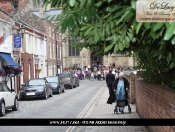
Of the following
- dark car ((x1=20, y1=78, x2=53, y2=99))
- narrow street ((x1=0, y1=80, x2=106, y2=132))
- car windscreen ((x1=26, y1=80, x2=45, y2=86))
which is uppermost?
car windscreen ((x1=26, y1=80, x2=45, y2=86))

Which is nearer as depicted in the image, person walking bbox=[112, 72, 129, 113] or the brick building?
person walking bbox=[112, 72, 129, 113]

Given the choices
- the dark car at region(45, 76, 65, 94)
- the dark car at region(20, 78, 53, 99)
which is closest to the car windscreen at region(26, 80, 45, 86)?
the dark car at region(20, 78, 53, 99)

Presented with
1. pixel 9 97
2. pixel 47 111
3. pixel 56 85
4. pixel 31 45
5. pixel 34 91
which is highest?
pixel 31 45

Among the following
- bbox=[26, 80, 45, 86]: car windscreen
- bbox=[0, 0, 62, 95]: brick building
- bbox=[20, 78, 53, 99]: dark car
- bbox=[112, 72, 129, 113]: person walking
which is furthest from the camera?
bbox=[0, 0, 62, 95]: brick building

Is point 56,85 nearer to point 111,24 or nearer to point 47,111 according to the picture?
point 47,111

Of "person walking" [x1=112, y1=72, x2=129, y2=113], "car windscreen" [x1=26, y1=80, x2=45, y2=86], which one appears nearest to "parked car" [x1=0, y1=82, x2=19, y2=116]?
"person walking" [x1=112, y1=72, x2=129, y2=113]

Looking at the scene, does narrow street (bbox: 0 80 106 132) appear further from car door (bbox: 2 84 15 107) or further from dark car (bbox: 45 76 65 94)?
dark car (bbox: 45 76 65 94)

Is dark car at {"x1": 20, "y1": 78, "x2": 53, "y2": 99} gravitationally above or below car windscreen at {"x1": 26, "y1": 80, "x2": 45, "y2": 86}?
below

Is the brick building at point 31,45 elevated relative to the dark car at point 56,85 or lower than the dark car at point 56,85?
elevated

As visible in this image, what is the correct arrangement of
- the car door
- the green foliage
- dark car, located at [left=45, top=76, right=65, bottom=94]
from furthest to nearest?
1. dark car, located at [left=45, top=76, right=65, bottom=94]
2. the car door
3. the green foliage

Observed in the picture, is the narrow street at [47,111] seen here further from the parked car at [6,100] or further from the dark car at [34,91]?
the dark car at [34,91]

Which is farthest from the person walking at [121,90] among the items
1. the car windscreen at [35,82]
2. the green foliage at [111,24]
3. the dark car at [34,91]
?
the car windscreen at [35,82]

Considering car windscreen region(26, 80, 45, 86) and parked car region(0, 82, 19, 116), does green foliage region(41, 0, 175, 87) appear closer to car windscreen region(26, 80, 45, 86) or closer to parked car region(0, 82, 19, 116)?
parked car region(0, 82, 19, 116)

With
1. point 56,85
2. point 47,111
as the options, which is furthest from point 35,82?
point 47,111
